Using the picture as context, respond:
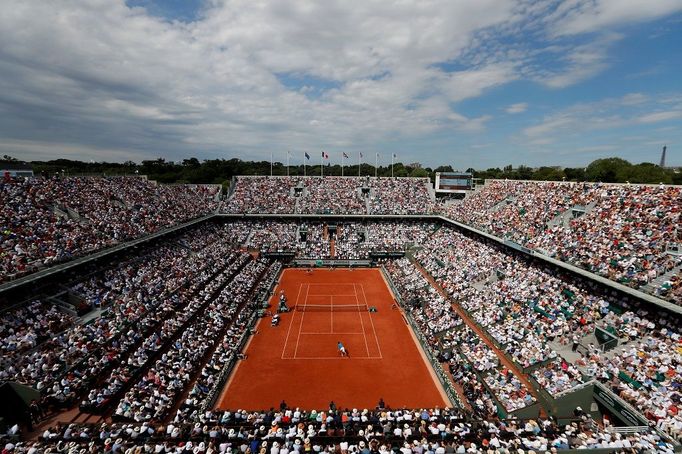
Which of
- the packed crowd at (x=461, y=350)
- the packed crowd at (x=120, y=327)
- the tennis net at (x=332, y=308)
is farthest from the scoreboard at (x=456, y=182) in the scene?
the packed crowd at (x=120, y=327)

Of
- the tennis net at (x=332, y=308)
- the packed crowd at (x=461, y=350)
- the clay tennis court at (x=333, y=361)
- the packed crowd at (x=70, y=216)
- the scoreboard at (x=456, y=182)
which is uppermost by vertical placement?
the scoreboard at (x=456, y=182)

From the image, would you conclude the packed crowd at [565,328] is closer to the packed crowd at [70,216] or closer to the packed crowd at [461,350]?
the packed crowd at [461,350]

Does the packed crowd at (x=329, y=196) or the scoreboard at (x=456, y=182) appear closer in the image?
the packed crowd at (x=329, y=196)

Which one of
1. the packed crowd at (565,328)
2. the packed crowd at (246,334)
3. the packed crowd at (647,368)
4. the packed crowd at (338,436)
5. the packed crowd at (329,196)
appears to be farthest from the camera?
the packed crowd at (329,196)

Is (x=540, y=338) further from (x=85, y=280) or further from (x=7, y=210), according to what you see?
(x=7, y=210)

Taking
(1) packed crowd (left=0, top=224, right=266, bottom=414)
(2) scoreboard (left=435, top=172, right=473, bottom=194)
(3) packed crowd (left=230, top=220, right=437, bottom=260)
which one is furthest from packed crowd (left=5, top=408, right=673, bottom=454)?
(2) scoreboard (left=435, top=172, right=473, bottom=194)

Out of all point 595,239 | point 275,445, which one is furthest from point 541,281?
point 275,445

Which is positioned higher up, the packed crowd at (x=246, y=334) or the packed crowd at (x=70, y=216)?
the packed crowd at (x=70, y=216)
